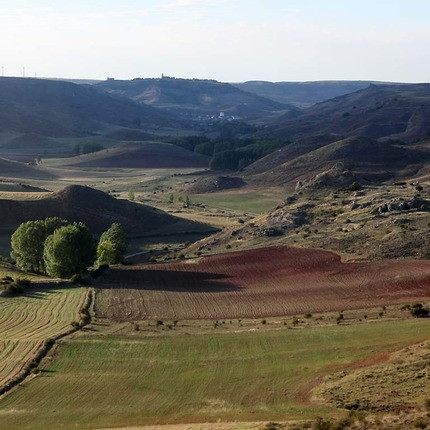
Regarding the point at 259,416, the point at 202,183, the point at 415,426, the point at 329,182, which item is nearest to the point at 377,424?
the point at 415,426

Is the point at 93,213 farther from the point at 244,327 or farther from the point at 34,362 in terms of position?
the point at 34,362

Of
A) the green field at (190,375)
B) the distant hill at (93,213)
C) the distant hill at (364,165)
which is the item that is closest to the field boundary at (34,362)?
the green field at (190,375)

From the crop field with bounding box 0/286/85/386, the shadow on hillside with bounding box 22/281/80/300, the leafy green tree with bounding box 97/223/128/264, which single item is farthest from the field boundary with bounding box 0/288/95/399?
the leafy green tree with bounding box 97/223/128/264

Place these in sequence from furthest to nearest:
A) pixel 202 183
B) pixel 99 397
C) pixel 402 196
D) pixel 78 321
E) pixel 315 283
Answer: pixel 202 183
pixel 402 196
pixel 315 283
pixel 78 321
pixel 99 397

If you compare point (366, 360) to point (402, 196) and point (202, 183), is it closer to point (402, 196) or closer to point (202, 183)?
point (402, 196)

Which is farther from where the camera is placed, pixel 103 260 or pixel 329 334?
pixel 103 260

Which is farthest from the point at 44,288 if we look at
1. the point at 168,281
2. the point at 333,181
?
the point at 333,181
